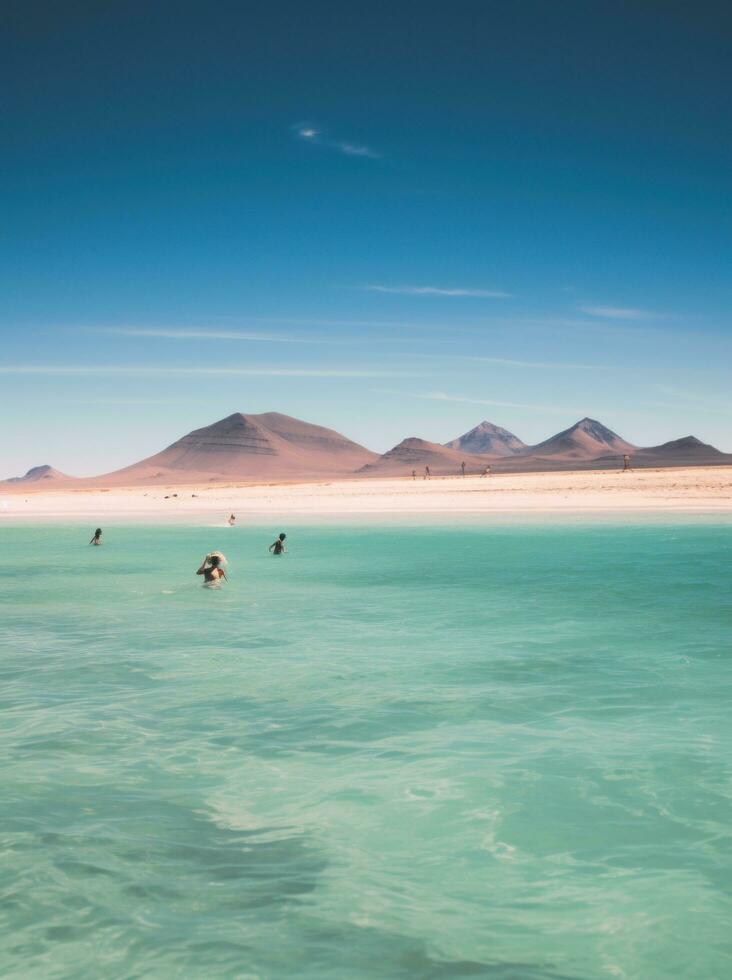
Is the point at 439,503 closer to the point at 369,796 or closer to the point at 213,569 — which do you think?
the point at 213,569

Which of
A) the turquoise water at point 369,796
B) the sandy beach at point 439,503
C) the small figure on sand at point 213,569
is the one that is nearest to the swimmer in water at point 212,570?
the small figure on sand at point 213,569

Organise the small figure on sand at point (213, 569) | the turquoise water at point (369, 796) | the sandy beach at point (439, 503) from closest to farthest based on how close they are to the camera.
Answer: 1. the turquoise water at point (369, 796)
2. the small figure on sand at point (213, 569)
3. the sandy beach at point (439, 503)

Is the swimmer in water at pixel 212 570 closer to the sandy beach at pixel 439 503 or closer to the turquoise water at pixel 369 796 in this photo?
the turquoise water at pixel 369 796

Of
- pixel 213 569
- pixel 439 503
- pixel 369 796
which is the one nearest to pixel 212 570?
pixel 213 569

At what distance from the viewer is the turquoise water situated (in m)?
5.11

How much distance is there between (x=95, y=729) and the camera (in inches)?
357

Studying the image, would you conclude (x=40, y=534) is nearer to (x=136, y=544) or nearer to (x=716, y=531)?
(x=136, y=544)

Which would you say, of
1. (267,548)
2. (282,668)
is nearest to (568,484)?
(267,548)

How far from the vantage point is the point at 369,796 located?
730 centimetres

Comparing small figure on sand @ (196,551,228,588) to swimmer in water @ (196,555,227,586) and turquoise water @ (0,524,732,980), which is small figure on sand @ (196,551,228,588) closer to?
swimmer in water @ (196,555,227,586)

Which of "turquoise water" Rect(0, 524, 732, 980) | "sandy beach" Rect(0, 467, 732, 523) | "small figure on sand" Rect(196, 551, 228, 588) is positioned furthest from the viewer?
"sandy beach" Rect(0, 467, 732, 523)

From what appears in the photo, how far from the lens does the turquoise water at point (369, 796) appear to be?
5.11 metres

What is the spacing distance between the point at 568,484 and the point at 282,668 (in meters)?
59.6

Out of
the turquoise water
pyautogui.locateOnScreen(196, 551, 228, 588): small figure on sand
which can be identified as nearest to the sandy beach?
pyautogui.locateOnScreen(196, 551, 228, 588): small figure on sand
